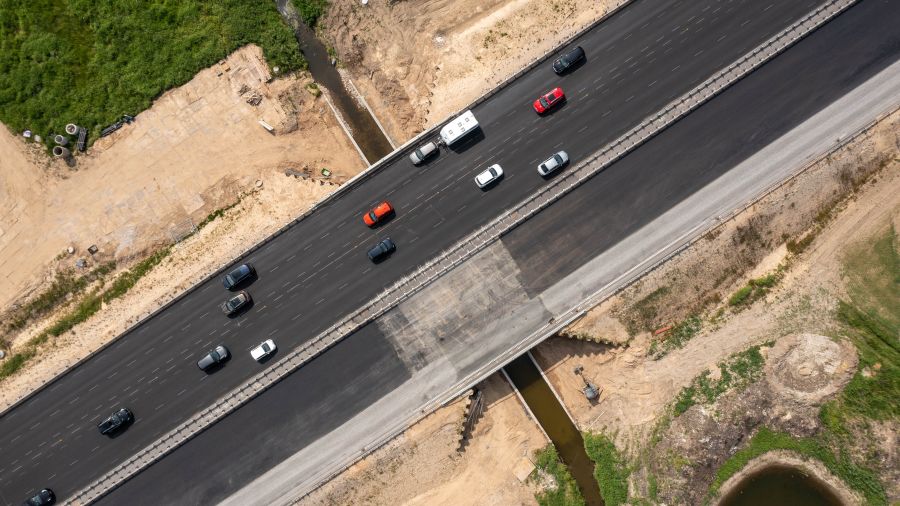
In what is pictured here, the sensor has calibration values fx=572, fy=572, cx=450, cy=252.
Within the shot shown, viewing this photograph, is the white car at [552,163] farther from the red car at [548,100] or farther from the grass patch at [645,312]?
the grass patch at [645,312]

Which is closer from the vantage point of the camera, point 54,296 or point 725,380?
point 725,380

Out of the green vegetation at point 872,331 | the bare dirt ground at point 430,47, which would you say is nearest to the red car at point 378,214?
the bare dirt ground at point 430,47

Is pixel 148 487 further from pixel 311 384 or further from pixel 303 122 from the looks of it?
pixel 303 122

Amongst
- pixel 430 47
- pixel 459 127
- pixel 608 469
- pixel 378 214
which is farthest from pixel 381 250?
pixel 608 469

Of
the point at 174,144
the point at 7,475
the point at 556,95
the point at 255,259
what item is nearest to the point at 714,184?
the point at 556,95

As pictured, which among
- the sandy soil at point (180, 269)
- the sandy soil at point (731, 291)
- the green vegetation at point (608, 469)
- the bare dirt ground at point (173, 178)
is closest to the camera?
the sandy soil at point (731, 291)

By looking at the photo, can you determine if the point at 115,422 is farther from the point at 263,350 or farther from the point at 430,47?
the point at 430,47

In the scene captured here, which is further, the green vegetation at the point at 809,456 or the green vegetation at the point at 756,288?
the green vegetation at the point at 756,288
